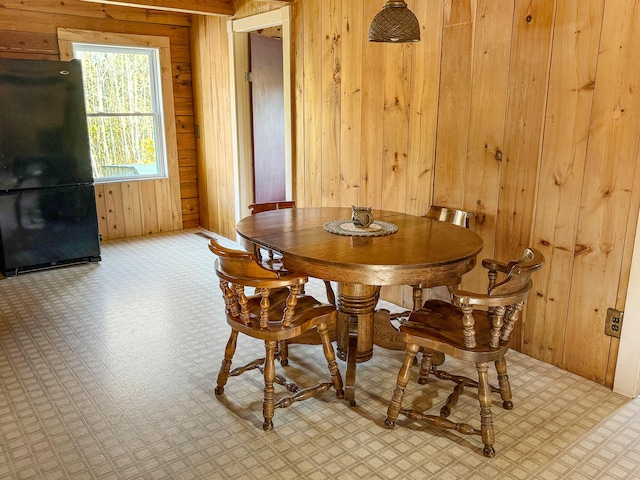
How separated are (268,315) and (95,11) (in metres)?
4.10

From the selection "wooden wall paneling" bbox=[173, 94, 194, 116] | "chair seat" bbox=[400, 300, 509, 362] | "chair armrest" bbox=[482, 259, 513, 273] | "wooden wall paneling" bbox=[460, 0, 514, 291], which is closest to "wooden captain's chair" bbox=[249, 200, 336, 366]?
"chair seat" bbox=[400, 300, 509, 362]

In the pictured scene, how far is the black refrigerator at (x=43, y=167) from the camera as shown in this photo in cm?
399

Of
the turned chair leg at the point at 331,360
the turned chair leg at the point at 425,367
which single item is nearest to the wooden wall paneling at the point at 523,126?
the turned chair leg at the point at 425,367

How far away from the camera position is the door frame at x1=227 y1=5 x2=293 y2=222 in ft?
14.1

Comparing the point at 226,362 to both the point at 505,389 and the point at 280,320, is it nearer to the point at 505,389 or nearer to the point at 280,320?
the point at 280,320

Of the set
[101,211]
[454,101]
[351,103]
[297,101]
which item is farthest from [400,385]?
[101,211]

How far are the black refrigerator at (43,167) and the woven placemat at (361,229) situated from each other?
8.93 ft

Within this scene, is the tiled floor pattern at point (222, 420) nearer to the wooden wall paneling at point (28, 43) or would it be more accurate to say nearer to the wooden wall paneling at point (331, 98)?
the wooden wall paneling at point (331, 98)

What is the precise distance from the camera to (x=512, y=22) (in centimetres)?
270

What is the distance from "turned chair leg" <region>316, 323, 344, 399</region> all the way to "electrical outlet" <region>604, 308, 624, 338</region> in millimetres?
1365

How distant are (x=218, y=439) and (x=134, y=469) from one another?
0.34 metres

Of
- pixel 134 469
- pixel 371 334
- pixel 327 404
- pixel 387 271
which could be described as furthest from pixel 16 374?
pixel 387 271

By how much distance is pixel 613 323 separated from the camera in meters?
2.50

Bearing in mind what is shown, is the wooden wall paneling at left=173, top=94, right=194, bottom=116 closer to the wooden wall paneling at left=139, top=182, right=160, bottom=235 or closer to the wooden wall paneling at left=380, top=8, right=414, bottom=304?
the wooden wall paneling at left=139, top=182, right=160, bottom=235
